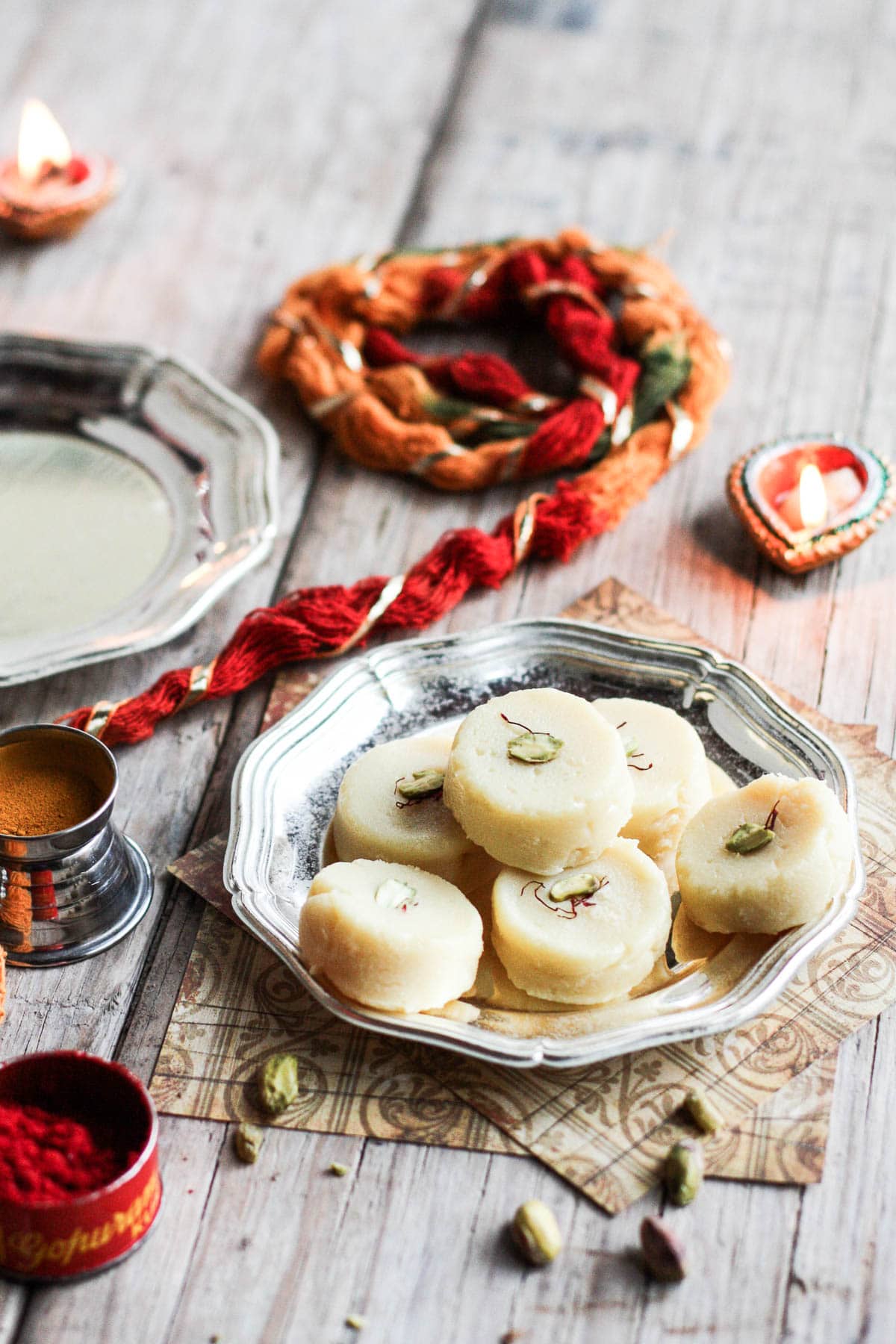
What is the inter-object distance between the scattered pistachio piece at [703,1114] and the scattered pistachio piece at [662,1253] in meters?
0.14

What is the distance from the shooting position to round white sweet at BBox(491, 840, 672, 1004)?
5.17ft

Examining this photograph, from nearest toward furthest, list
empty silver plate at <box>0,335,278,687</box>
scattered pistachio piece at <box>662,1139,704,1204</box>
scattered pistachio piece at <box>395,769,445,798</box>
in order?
scattered pistachio piece at <box>662,1139,704,1204</box> → scattered pistachio piece at <box>395,769,445,798</box> → empty silver plate at <box>0,335,278,687</box>

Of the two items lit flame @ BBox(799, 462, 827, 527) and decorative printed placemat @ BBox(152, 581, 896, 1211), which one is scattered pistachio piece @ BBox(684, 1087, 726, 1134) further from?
lit flame @ BBox(799, 462, 827, 527)

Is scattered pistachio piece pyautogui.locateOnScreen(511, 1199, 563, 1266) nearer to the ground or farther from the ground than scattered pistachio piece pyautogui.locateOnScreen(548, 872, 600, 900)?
nearer to the ground

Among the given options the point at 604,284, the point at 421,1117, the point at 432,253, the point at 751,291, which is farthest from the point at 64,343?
the point at 421,1117

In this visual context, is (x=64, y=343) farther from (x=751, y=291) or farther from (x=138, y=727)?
A: (x=751, y=291)

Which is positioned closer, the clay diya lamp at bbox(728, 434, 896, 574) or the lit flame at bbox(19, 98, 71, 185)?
the clay diya lamp at bbox(728, 434, 896, 574)

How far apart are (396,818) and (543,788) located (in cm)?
20

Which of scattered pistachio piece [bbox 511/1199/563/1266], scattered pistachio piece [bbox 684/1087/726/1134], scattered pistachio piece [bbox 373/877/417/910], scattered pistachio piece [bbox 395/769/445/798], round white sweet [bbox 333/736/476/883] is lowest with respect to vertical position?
scattered pistachio piece [bbox 684/1087/726/1134]

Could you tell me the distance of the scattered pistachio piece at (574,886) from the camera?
1.62m

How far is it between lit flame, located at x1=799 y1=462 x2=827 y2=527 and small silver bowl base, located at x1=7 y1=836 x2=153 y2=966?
124 centimetres

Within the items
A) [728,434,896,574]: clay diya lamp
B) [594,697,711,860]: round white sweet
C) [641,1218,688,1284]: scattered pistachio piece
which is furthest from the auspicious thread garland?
[641,1218,688,1284]: scattered pistachio piece

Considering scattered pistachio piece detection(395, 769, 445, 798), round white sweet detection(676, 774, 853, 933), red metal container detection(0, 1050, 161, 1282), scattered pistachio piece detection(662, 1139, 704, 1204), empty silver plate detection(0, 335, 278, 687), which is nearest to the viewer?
red metal container detection(0, 1050, 161, 1282)

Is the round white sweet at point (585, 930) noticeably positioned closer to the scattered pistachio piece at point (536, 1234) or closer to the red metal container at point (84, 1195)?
the scattered pistachio piece at point (536, 1234)
